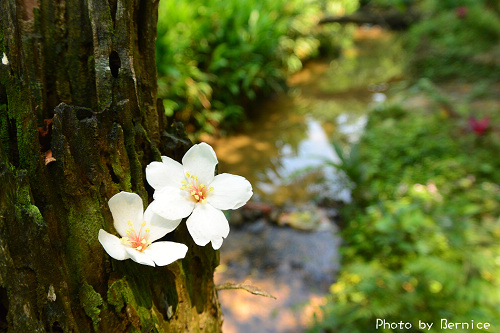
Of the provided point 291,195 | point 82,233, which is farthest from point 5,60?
point 291,195

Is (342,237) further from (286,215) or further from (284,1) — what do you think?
(284,1)

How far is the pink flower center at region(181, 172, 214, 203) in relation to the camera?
0.81 m

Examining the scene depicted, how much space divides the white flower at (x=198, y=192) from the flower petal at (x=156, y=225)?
1.1 inches

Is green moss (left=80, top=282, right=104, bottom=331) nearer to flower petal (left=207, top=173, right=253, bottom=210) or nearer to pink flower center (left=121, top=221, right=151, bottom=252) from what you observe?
pink flower center (left=121, top=221, right=151, bottom=252)

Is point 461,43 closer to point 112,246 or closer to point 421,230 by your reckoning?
point 421,230

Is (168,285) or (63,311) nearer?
(63,311)

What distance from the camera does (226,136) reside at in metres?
5.61

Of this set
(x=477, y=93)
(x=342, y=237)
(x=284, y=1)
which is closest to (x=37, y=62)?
(x=342, y=237)

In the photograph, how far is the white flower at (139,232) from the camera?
732mm

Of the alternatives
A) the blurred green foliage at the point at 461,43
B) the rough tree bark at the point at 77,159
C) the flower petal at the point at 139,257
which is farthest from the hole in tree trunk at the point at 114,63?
the blurred green foliage at the point at 461,43

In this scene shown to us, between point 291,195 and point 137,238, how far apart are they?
12.3ft

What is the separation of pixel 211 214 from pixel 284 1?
25.6ft

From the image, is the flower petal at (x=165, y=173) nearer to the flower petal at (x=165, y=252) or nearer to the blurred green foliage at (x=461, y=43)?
the flower petal at (x=165, y=252)

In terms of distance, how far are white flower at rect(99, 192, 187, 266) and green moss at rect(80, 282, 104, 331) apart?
0.10 meters
